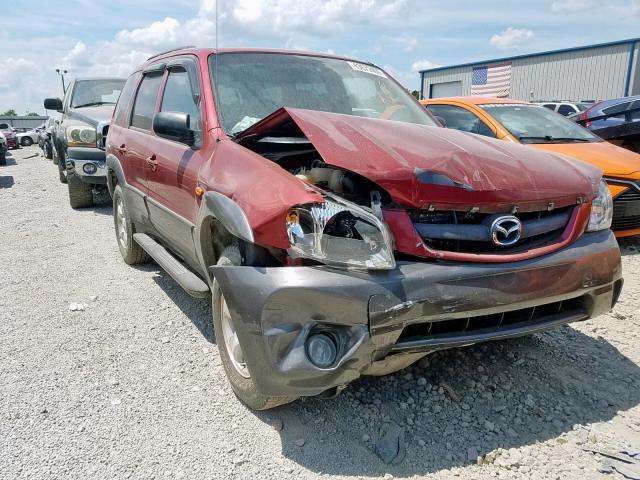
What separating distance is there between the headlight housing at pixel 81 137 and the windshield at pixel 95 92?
62.6 inches

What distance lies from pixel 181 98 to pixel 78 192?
17.4 ft

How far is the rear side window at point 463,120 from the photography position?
6266mm

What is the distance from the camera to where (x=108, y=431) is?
2.56 m

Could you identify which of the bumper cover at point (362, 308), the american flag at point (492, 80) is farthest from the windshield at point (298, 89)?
the american flag at point (492, 80)

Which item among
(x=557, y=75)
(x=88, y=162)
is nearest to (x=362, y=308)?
(x=88, y=162)

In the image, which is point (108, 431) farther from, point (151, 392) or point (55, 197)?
point (55, 197)

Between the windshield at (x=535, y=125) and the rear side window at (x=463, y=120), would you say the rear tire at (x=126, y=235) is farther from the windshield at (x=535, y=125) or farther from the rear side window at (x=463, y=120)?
the windshield at (x=535, y=125)

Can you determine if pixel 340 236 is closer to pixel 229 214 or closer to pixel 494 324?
pixel 229 214

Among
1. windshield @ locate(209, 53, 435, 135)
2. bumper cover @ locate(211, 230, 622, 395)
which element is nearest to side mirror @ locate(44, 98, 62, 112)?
windshield @ locate(209, 53, 435, 135)

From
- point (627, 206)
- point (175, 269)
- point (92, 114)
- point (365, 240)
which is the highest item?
point (92, 114)

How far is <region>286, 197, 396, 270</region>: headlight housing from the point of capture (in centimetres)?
217

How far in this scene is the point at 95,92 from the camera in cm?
946

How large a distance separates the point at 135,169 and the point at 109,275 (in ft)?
3.79

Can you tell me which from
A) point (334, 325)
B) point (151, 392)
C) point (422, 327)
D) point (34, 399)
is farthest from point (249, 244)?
point (34, 399)
